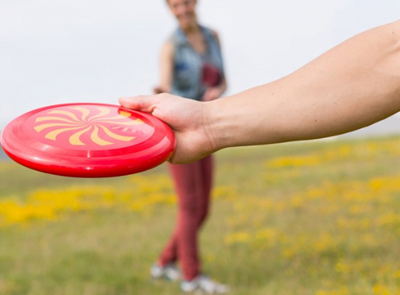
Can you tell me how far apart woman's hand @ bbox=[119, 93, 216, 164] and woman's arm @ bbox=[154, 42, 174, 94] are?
1851 millimetres

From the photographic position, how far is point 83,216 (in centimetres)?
852

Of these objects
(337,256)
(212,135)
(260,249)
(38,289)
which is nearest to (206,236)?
(260,249)

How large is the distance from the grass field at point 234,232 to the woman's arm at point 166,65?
1.52 metres

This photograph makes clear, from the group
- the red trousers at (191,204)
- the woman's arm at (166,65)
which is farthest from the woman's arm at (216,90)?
the red trousers at (191,204)

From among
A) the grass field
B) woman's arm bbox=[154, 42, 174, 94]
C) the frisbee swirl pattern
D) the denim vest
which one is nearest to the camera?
the frisbee swirl pattern

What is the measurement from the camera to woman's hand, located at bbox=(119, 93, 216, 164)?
242 cm

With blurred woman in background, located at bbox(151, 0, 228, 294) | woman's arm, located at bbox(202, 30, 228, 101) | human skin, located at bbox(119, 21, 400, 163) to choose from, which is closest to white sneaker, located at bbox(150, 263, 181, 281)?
blurred woman in background, located at bbox(151, 0, 228, 294)

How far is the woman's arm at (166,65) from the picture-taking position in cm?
436

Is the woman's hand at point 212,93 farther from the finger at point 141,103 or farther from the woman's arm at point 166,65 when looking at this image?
the finger at point 141,103

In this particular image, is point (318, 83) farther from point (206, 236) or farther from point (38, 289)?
point (206, 236)

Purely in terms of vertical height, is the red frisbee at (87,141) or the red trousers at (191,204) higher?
the red frisbee at (87,141)

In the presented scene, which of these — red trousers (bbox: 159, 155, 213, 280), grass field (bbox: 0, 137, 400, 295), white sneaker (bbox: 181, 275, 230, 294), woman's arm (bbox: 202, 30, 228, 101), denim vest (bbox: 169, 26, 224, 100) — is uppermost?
denim vest (bbox: 169, 26, 224, 100)

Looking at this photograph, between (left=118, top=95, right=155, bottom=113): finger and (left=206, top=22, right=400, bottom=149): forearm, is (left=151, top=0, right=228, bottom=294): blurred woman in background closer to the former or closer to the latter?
(left=118, top=95, right=155, bottom=113): finger

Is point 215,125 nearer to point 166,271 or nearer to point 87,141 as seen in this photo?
point 87,141
